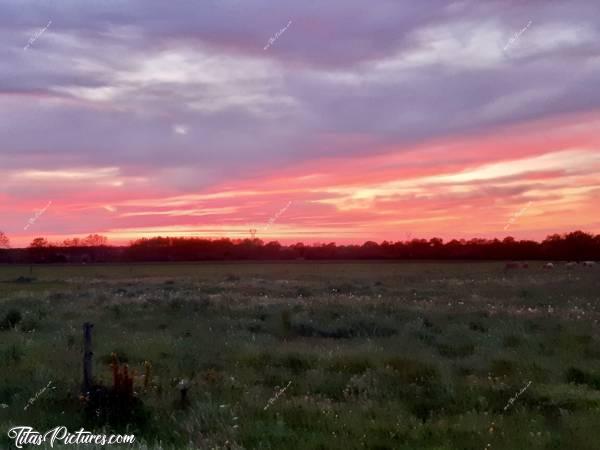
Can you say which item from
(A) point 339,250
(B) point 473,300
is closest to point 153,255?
(A) point 339,250

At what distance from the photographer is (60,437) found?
8.07 m

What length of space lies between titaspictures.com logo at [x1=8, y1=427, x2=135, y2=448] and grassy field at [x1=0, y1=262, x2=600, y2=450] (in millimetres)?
181

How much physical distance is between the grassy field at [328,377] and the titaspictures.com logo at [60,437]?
0.18m

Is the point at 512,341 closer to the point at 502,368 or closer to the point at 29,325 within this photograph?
the point at 502,368

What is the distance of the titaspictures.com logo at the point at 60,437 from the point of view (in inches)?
297

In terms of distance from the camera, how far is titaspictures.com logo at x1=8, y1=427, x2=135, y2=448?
7.55 metres

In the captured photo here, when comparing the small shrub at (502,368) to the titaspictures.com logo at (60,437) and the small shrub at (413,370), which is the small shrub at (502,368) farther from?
the titaspictures.com logo at (60,437)

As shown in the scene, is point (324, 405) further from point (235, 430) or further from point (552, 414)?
point (552, 414)

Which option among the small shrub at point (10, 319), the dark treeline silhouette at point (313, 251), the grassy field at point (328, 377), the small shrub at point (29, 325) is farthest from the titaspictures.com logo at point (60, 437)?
the dark treeline silhouette at point (313, 251)

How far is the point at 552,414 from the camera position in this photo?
359 inches

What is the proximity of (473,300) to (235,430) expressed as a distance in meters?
19.8

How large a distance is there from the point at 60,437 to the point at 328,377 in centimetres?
461

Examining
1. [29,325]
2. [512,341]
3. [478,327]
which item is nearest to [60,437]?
[512,341]

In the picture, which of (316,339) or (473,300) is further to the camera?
(473,300)
